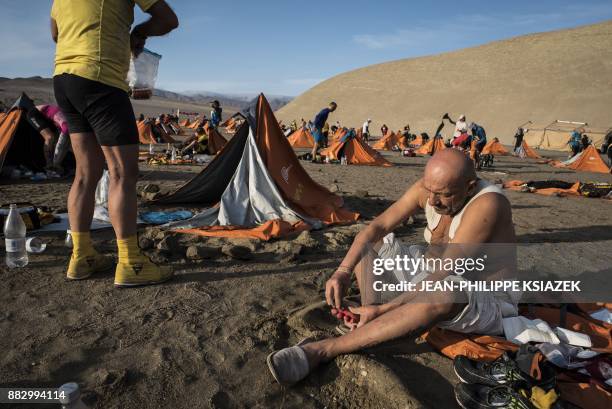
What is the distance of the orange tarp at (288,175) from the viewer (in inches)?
196

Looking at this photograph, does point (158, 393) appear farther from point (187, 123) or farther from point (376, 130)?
point (376, 130)

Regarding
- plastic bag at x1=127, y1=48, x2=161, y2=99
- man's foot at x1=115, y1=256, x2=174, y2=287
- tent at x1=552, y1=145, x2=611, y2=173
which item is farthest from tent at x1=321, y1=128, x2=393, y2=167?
man's foot at x1=115, y1=256, x2=174, y2=287

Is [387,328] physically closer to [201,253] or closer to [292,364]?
[292,364]

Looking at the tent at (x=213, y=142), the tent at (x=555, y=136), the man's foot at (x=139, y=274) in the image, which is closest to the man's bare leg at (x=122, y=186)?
the man's foot at (x=139, y=274)

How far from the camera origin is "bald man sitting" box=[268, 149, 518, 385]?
6.53 feet

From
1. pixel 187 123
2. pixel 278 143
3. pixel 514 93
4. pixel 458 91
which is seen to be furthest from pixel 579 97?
pixel 278 143

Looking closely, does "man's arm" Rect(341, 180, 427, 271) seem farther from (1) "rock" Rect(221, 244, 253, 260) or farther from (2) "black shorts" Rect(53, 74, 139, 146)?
(2) "black shorts" Rect(53, 74, 139, 146)

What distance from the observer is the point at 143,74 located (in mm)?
3441

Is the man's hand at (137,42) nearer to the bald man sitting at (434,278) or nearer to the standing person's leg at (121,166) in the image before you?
the standing person's leg at (121,166)

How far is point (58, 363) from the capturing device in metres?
2.04

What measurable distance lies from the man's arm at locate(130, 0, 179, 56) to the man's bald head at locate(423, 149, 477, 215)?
6.59ft

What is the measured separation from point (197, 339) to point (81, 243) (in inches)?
52.0

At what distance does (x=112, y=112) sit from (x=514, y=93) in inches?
1851

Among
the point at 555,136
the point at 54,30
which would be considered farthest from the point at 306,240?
the point at 555,136
